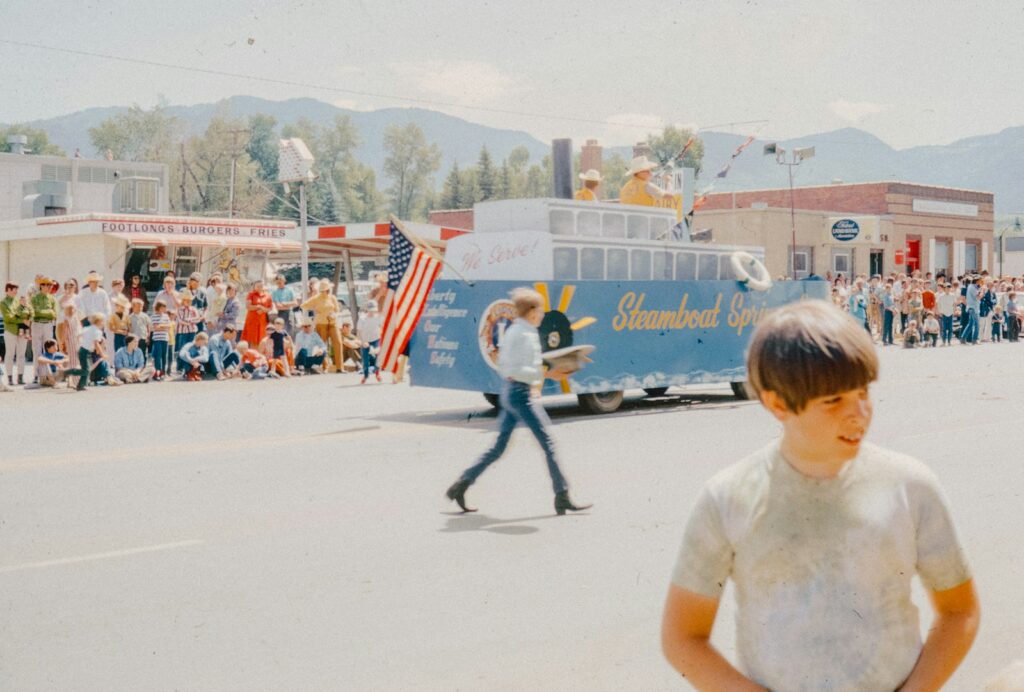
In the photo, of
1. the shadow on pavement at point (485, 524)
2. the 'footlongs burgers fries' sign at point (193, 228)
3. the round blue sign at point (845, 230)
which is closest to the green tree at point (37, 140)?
the round blue sign at point (845, 230)

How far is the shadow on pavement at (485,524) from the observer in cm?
790

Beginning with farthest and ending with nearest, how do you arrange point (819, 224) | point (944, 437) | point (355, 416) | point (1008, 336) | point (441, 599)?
point (819, 224) → point (1008, 336) → point (355, 416) → point (944, 437) → point (441, 599)

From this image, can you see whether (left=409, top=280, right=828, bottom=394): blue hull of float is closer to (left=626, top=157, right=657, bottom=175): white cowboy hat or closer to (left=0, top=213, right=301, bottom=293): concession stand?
(left=626, top=157, right=657, bottom=175): white cowboy hat

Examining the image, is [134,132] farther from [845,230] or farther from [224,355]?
[224,355]

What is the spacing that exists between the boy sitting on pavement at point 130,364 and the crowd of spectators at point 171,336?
2 cm

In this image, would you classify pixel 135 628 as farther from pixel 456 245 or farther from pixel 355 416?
pixel 456 245

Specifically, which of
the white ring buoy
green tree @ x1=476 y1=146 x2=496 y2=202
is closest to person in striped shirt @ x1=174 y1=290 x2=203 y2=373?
the white ring buoy

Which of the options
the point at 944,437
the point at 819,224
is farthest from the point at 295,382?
the point at 819,224

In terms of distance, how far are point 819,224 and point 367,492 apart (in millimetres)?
47776

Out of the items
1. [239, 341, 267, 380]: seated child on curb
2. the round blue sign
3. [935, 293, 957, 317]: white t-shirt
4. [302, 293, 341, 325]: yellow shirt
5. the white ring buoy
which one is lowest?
[239, 341, 267, 380]: seated child on curb

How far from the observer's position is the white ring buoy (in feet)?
53.7

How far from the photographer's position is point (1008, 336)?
117ft

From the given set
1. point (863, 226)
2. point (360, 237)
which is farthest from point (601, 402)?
point (863, 226)

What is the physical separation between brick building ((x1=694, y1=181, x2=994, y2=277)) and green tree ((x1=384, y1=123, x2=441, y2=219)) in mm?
78533
